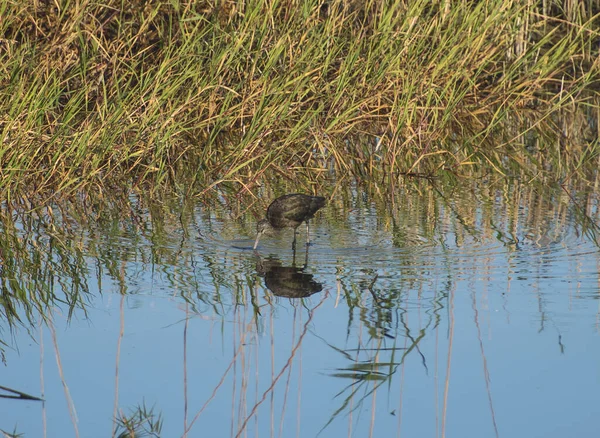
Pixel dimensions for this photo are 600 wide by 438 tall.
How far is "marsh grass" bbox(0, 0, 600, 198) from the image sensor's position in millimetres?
7816

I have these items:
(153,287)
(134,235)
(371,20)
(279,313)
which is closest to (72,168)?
(134,235)

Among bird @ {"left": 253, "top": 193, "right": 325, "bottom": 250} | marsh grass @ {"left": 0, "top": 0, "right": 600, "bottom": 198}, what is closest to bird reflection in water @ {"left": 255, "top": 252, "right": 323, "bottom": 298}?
bird @ {"left": 253, "top": 193, "right": 325, "bottom": 250}

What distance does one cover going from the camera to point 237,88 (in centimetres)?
873

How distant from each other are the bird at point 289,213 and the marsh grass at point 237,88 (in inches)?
32.3

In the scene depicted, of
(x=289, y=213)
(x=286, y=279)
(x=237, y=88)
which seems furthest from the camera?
(x=237, y=88)

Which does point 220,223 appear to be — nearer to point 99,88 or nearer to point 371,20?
point 99,88

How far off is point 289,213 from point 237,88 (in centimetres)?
216

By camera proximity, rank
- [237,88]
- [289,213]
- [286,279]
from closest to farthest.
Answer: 1. [286,279]
2. [289,213]
3. [237,88]

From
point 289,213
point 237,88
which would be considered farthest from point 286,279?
point 237,88

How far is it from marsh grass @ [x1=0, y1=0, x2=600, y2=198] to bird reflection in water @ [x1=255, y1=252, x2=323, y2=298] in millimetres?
1533

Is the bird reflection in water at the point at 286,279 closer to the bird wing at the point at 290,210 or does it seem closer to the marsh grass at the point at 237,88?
the bird wing at the point at 290,210

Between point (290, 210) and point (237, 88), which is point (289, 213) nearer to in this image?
point (290, 210)

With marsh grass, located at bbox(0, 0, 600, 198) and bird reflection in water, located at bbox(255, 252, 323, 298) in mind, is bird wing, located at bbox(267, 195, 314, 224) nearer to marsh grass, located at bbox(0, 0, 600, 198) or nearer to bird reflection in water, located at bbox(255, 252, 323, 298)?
bird reflection in water, located at bbox(255, 252, 323, 298)

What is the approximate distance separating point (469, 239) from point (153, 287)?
2092 millimetres
